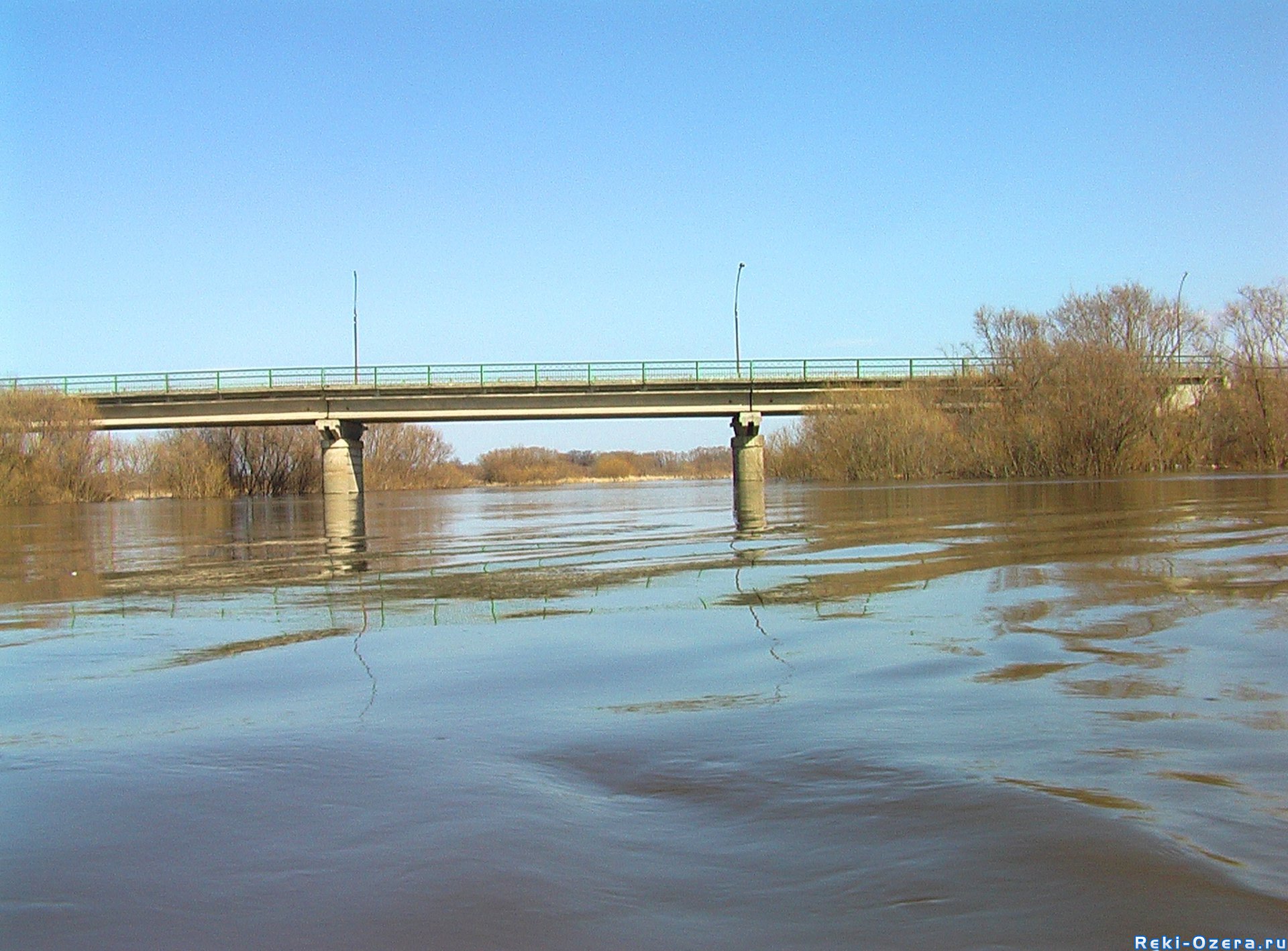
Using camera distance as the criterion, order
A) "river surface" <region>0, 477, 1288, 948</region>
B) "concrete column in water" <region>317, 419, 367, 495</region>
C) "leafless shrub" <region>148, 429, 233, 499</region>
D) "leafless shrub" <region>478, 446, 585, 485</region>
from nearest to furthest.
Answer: "river surface" <region>0, 477, 1288, 948</region> → "concrete column in water" <region>317, 419, 367, 495</region> → "leafless shrub" <region>148, 429, 233, 499</region> → "leafless shrub" <region>478, 446, 585, 485</region>

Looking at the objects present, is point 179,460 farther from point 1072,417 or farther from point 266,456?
point 1072,417

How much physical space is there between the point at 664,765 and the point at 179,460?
7960cm

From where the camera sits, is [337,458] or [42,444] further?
[337,458]

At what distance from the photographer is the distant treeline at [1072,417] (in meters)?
49.7

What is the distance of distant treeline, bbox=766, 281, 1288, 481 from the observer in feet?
163

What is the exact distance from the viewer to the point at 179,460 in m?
77.4

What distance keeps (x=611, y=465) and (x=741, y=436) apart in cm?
9919

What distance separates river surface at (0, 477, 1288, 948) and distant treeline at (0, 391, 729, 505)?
54064 millimetres

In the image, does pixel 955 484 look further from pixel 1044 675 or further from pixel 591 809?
pixel 591 809

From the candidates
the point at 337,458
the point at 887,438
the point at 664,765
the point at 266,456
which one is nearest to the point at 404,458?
the point at 266,456

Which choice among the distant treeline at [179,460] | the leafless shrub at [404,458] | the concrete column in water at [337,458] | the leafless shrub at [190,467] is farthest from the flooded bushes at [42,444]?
the leafless shrub at [404,458]

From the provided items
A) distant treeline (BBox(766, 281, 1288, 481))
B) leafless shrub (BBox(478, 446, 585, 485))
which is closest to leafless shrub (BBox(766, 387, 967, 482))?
distant treeline (BBox(766, 281, 1288, 481))

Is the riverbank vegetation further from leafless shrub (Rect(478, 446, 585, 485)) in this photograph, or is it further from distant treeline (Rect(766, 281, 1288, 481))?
leafless shrub (Rect(478, 446, 585, 485))

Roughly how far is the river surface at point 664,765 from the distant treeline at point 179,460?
54.1m
